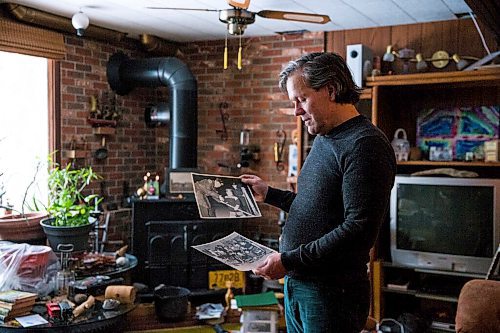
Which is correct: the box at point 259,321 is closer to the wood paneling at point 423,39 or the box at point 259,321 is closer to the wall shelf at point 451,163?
the wall shelf at point 451,163

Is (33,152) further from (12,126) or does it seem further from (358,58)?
(358,58)

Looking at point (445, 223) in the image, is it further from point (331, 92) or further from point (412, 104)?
point (331, 92)

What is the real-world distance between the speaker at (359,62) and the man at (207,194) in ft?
7.32

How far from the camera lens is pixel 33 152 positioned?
158 inches

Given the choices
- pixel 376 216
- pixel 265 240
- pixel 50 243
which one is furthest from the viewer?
pixel 265 240

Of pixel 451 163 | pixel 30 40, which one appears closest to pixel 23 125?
pixel 30 40

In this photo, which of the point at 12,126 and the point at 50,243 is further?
the point at 12,126

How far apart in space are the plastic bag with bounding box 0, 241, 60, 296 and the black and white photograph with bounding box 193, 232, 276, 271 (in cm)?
156

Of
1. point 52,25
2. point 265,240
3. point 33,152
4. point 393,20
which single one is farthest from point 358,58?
point 33,152

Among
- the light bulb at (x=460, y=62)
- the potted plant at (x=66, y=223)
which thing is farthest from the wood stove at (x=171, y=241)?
the light bulb at (x=460, y=62)

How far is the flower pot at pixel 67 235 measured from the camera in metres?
3.25

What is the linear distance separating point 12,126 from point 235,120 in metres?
1.79

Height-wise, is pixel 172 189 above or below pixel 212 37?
below

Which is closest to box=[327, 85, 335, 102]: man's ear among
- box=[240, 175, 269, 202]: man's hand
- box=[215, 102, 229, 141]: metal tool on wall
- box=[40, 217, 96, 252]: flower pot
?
box=[240, 175, 269, 202]: man's hand
